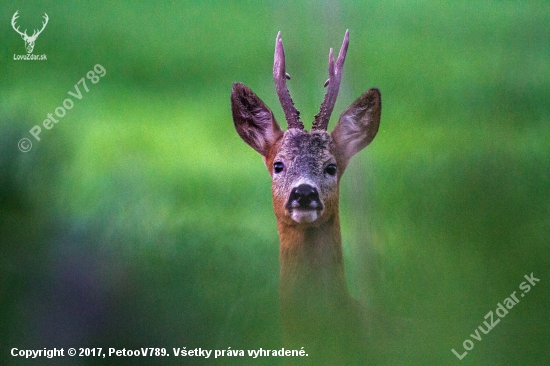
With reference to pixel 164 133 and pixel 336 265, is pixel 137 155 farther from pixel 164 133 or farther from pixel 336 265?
pixel 336 265

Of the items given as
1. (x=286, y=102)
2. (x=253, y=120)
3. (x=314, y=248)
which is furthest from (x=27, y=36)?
(x=314, y=248)

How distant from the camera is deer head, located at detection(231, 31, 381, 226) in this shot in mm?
3262

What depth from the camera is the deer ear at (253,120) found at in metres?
3.58

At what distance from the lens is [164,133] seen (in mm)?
4199

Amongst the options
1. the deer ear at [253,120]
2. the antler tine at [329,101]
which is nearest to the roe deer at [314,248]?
the antler tine at [329,101]

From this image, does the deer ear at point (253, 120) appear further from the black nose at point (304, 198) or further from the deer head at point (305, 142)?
the black nose at point (304, 198)

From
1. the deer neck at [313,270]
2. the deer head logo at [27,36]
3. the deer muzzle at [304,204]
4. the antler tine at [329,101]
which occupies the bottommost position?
the deer neck at [313,270]

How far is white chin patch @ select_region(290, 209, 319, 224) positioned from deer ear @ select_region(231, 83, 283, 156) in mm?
483

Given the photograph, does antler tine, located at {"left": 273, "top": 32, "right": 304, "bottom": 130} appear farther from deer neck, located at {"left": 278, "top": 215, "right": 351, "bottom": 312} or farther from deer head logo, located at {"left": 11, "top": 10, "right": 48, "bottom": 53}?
deer head logo, located at {"left": 11, "top": 10, "right": 48, "bottom": 53}

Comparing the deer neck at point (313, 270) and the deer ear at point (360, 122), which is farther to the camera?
the deer ear at point (360, 122)

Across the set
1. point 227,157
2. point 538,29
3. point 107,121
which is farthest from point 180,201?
point 538,29

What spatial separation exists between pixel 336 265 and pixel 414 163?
37.9 inches

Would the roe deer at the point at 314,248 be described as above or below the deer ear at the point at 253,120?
below

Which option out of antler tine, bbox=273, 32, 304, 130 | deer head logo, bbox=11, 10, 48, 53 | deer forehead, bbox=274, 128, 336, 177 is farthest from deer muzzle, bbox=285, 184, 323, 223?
deer head logo, bbox=11, 10, 48, 53
